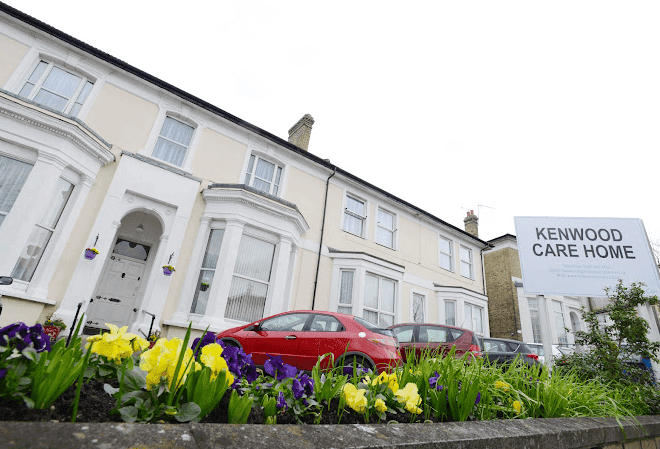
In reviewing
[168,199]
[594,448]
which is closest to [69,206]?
[168,199]

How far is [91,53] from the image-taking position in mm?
9008

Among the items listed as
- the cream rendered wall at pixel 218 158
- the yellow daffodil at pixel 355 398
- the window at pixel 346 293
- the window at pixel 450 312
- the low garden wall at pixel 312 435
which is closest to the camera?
the low garden wall at pixel 312 435

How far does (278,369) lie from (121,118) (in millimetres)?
9778

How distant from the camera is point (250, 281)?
9016 millimetres

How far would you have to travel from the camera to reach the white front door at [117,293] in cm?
902

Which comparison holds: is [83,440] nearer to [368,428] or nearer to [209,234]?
[368,428]

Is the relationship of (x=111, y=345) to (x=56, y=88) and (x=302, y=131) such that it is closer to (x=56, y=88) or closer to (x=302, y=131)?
(x=56, y=88)

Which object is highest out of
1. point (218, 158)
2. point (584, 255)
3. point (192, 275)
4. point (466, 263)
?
point (218, 158)

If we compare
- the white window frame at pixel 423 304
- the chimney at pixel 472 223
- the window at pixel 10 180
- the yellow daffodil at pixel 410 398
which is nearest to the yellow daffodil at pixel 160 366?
the yellow daffodil at pixel 410 398

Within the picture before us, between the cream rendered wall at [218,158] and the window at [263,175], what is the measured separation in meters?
0.41

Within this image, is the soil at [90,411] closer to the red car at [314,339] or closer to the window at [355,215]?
the red car at [314,339]

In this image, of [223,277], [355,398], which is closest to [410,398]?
[355,398]

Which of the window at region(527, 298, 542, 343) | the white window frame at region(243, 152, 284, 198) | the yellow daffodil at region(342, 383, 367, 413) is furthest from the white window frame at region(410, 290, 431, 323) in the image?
the yellow daffodil at region(342, 383, 367, 413)

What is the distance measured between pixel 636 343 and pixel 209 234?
30.5 ft
